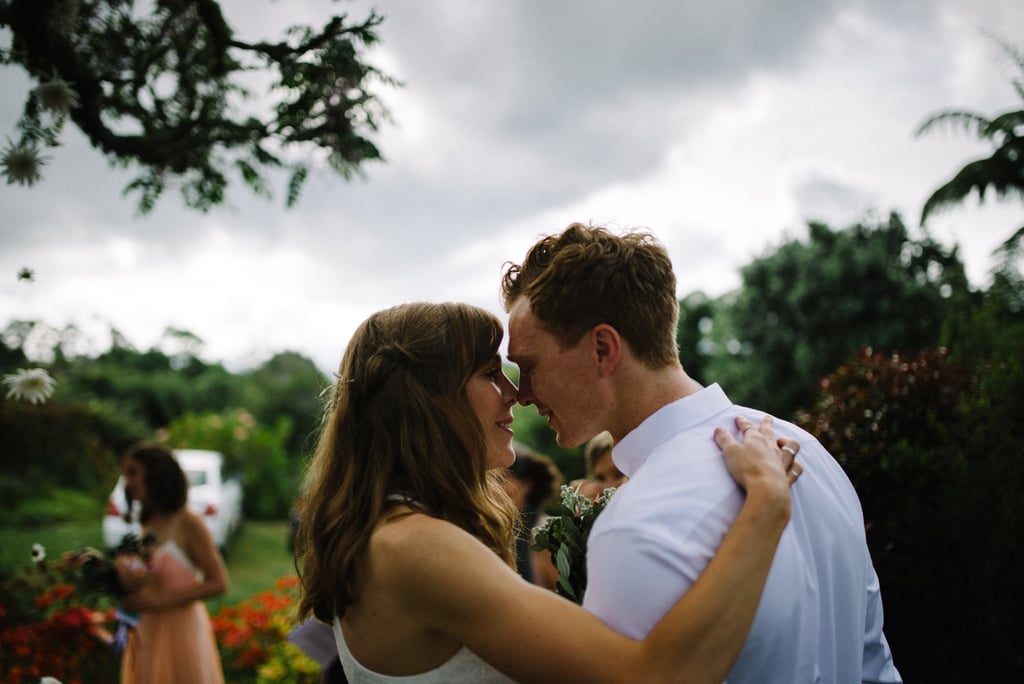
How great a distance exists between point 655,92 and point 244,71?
5.16 metres

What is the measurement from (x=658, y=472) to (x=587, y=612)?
15.8 inches

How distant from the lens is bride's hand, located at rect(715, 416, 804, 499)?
5.83ft

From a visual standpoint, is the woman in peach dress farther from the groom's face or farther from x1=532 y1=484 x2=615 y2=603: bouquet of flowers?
the groom's face

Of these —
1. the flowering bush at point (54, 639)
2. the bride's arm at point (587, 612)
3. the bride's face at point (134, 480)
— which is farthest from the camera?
the bride's face at point (134, 480)

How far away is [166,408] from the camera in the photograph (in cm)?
2484

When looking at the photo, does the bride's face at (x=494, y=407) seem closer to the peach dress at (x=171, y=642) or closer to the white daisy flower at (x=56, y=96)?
the white daisy flower at (x=56, y=96)

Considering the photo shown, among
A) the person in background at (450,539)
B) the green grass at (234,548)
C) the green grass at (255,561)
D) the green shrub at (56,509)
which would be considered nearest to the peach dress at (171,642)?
the person in background at (450,539)

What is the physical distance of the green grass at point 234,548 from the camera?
12.4 metres

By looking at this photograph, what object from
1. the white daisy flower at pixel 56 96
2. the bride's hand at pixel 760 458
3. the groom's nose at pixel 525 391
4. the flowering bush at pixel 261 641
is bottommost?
the flowering bush at pixel 261 641

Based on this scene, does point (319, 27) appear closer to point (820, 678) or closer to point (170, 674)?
point (820, 678)

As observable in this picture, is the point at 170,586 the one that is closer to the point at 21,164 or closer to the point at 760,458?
the point at 21,164

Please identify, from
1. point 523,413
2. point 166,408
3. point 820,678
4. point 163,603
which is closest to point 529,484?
point 163,603

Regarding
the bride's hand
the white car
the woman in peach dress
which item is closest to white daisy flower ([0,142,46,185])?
the bride's hand

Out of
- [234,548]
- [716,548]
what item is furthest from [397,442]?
[234,548]
